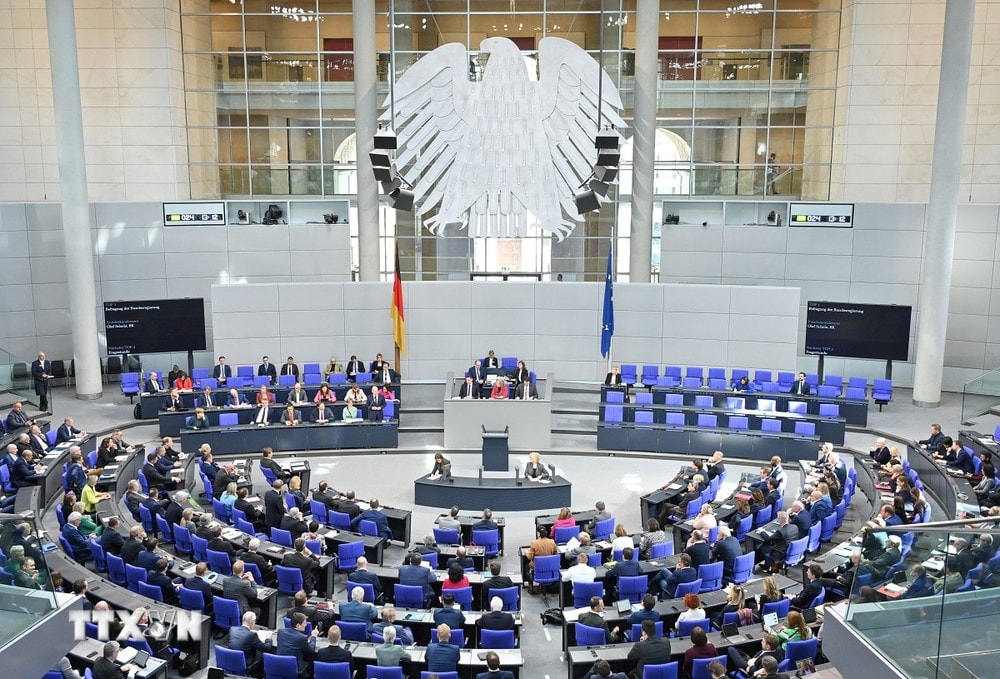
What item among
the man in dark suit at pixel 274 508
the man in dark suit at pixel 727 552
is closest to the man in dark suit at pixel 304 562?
the man in dark suit at pixel 274 508

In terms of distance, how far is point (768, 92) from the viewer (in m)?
24.2

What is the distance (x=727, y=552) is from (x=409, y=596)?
4.07 metres

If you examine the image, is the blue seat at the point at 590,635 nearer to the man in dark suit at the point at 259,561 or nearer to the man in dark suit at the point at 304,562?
the man in dark suit at the point at 304,562

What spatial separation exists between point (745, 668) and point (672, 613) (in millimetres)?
1337

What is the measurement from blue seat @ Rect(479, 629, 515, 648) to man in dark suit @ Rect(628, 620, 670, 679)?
1.32 metres

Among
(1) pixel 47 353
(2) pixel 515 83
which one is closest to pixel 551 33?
(2) pixel 515 83

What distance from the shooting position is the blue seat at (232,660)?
8.75m

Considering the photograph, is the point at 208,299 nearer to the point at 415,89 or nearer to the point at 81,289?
the point at 81,289

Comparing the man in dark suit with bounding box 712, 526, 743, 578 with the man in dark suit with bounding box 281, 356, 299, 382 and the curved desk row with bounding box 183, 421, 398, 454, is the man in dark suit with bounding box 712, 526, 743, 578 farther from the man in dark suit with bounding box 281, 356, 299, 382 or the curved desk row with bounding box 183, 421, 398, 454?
the man in dark suit with bounding box 281, 356, 299, 382

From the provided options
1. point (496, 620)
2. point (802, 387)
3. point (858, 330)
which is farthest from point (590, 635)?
point (858, 330)

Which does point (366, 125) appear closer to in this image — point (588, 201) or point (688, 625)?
point (588, 201)

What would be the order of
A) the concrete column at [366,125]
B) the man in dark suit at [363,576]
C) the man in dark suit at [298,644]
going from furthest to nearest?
1. the concrete column at [366,125]
2. the man in dark suit at [363,576]
3. the man in dark suit at [298,644]

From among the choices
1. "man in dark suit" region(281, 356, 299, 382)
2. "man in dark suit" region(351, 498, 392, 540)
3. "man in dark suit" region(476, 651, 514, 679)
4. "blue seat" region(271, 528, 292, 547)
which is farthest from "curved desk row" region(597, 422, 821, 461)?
"man in dark suit" region(476, 651, 514, 679)

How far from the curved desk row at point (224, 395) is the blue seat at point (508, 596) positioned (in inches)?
346
